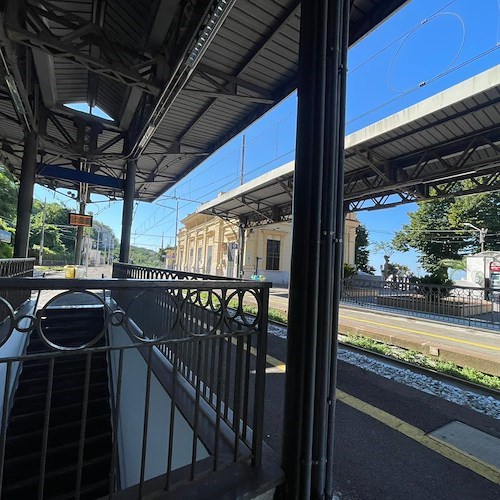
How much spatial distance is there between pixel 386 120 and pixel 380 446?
6.88 m

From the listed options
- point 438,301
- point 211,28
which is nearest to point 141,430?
point 211,28

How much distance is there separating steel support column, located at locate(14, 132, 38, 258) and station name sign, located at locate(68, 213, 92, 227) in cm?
216

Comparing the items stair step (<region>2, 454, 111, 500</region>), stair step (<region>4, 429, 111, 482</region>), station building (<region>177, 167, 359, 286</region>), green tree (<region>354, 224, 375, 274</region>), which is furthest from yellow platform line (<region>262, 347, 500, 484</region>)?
green tree (<region>354, 224, 375, 274</region>)

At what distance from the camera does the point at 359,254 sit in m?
35.1

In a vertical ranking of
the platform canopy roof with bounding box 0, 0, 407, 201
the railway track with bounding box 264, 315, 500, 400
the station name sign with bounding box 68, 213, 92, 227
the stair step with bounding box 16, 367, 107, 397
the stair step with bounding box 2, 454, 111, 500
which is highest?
the platform canopy roof with bounding box 0, 0, 407, 201

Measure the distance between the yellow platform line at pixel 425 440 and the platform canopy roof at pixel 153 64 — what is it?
3.17 metres

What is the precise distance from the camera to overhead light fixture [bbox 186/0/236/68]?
2.56m

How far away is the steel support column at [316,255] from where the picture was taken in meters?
1.64

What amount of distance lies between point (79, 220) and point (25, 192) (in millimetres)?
2382

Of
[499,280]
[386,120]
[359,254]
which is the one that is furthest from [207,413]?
[359,254]

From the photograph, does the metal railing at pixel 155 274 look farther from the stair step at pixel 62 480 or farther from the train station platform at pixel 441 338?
the train station platform at pixel 441 338

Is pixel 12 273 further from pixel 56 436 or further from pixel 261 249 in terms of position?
pixel 261 249

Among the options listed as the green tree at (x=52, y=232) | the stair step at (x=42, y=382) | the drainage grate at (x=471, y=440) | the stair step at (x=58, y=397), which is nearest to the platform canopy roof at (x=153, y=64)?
the drainage grate at (x=471, y=440)

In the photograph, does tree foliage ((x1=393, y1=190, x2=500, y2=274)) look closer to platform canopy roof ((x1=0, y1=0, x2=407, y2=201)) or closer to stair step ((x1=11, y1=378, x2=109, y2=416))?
platform canopy roof ((x1=0, y1=0, x2=407, y2=201))
